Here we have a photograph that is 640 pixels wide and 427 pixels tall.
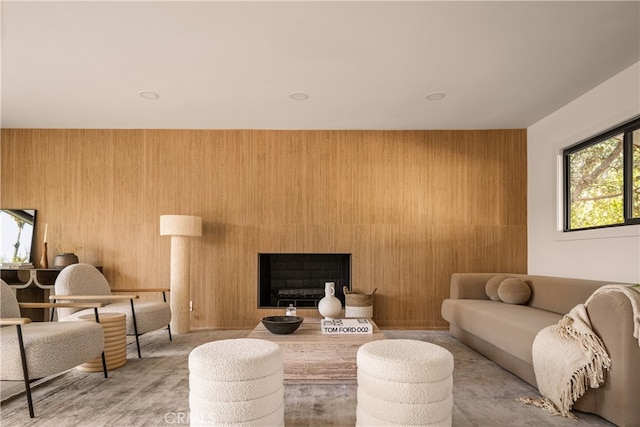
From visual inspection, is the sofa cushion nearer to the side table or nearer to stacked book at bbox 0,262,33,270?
the side table

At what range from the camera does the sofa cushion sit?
114 inches

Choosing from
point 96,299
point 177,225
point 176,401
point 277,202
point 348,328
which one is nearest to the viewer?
point 176,401

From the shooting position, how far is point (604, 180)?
3.86 meters

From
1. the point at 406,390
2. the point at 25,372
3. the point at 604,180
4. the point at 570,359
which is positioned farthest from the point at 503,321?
the point at 25,372

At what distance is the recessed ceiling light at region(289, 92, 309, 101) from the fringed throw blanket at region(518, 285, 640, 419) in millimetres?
2815

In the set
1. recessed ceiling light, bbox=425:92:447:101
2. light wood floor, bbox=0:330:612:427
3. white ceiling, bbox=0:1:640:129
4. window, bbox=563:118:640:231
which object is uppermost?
white ceiling, bbox=0:1:640:129

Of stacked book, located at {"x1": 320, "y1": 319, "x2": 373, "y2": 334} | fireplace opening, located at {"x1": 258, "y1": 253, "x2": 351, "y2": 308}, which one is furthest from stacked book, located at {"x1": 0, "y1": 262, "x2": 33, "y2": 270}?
stacked book, located at {"x1": 320, "y1": 319, "x2": 373, "y2": 334}

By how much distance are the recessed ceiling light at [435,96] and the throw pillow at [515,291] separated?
194 centimetres

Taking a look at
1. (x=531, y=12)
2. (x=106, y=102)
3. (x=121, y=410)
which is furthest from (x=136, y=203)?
(x=531, y=12)

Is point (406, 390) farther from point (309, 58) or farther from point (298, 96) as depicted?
point (298, 96)

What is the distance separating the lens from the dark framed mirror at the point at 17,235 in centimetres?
498

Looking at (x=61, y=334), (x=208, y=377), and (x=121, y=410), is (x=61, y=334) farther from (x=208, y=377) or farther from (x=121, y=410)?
(x=208, y=377)

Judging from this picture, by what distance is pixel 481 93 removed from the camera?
155 inches

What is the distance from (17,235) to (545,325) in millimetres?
5679
